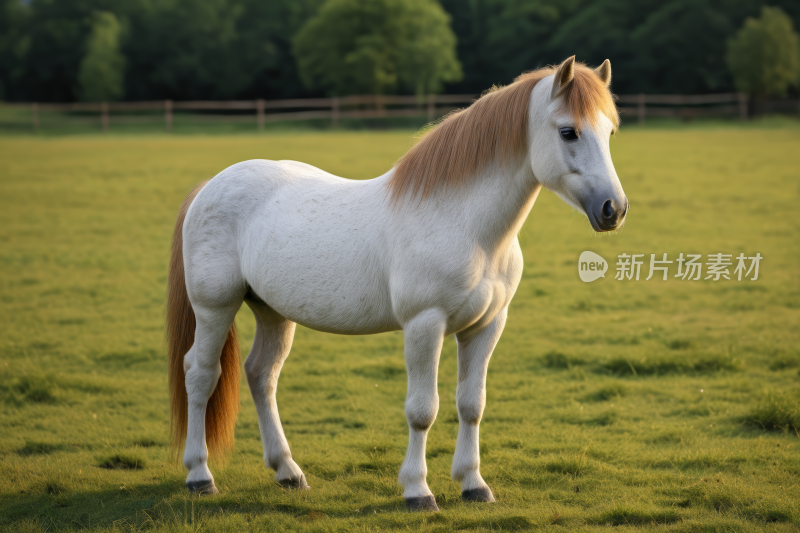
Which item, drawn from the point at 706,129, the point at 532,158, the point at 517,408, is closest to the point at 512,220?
the point at 532,158

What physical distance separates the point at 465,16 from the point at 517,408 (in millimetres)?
61326

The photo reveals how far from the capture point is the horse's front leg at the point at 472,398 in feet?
11.8

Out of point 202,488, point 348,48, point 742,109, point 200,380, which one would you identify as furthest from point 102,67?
point 202,488

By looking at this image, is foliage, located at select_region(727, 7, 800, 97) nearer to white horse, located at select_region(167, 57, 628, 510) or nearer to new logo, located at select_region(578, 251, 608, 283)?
new logo, located at select_region(578, 251, 608, 283)

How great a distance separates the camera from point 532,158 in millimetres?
3203

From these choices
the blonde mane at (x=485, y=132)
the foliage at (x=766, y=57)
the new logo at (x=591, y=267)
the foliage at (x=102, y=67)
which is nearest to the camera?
the blonde mane at (x=485, y=132)

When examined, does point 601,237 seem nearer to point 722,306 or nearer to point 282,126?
point 722,306

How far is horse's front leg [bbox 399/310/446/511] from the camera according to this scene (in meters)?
3.30

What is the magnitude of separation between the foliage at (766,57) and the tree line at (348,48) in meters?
3.72

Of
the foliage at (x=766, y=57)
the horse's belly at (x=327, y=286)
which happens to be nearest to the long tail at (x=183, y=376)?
the horse's belly at (x=327, y=286)

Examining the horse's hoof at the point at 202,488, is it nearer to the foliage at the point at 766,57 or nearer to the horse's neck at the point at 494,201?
the horse's neck at the point at 494,201

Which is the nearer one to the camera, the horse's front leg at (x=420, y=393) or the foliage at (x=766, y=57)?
the horse's front leg at (x=420, y=393)

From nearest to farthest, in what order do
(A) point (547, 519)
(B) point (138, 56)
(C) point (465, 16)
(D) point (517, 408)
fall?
A: (A) point (547, 519), (D) point (517, 408), (B) point (138, 56), (C) point (465, 16)

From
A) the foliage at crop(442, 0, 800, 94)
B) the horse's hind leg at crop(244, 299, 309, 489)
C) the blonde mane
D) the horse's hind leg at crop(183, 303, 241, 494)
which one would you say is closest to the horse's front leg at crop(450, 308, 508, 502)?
the blonde mane
